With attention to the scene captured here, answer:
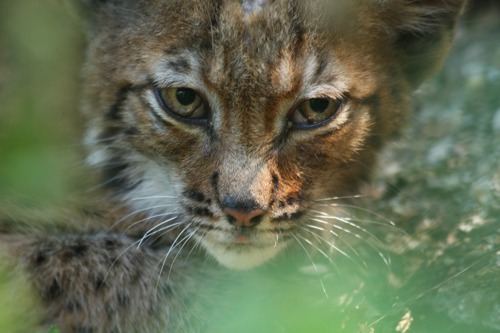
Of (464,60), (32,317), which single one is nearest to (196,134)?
(32,317)

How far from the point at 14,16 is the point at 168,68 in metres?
0.74

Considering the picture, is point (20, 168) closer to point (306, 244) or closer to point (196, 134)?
point (196, 134)

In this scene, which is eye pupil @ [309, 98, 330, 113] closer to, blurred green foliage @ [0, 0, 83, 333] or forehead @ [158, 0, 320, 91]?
forehead @ [158, 0, 320, 91]

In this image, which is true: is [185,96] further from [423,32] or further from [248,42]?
[423,32]

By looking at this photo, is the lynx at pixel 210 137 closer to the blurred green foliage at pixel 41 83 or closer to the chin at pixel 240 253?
the chin at pixel 240 253

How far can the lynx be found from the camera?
375cm

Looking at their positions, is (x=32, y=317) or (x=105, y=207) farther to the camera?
(x=105, y=207)

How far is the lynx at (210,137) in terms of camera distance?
148 inches

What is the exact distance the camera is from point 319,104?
154 inches

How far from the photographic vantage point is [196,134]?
387 centimetres

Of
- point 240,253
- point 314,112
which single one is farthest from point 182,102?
point 240,253

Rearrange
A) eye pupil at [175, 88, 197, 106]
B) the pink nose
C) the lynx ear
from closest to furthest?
the pink nose, eye pupil at [175, 88, 197, 106], the lynx ear

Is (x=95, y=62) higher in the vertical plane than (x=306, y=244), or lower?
higher

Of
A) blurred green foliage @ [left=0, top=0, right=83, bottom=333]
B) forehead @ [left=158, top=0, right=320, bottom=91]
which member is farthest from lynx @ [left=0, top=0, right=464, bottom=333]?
blurred green foliage @ [left=0, top=0, right=83, bottom=333]
